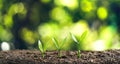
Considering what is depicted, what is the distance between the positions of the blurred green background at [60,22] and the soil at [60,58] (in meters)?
1.05

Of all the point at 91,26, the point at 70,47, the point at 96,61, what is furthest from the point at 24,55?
the point at 91,26

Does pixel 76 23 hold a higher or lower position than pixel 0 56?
higher

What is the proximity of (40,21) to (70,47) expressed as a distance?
1.18ft

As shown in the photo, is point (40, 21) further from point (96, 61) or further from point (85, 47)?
point (96, 61)

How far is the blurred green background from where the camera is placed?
325 centimetres

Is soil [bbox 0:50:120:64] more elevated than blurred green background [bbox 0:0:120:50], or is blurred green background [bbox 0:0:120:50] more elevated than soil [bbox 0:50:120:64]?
blurred green background [bbox 0:0:120:50]

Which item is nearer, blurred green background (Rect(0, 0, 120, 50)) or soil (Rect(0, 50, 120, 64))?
soil (Rect(0, 50, 120, 64))

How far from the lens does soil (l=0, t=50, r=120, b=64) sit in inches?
76.7

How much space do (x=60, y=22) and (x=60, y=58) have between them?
1.27 m

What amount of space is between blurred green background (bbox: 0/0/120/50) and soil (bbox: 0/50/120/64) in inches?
41.5

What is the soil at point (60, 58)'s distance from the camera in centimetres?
195

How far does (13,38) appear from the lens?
344 centimetres

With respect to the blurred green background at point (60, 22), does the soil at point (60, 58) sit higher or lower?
lower

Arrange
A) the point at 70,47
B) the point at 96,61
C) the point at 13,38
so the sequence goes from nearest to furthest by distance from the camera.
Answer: the point at 96,61 < the point at 70,47 < the point at 13,38
